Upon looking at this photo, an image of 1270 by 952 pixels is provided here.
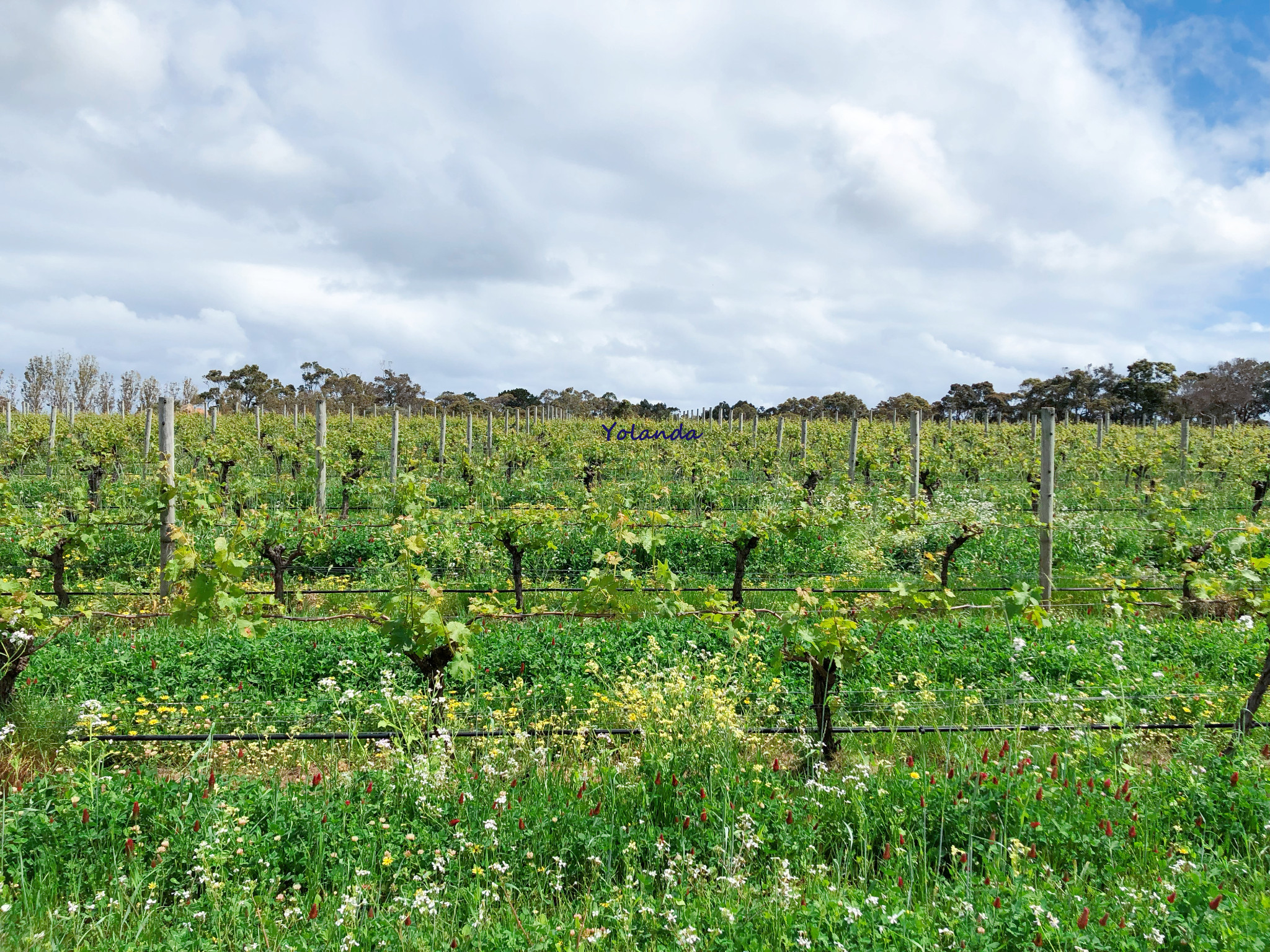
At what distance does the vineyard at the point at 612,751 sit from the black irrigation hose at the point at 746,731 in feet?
0.18

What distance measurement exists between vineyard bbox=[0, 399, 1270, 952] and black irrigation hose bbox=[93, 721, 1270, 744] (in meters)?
0.06

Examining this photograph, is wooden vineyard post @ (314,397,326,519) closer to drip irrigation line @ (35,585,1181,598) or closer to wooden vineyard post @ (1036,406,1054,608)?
drip irrigation line @ (35,585,1181,598)

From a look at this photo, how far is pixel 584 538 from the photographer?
36.5 ft

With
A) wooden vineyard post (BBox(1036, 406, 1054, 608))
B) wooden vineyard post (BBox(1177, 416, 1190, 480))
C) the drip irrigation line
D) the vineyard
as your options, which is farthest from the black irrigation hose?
wooden vineyard post (BBox(1177, 416, 1190, 480))

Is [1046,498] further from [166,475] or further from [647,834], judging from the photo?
[166,475]

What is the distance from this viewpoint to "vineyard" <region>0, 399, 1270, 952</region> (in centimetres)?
284

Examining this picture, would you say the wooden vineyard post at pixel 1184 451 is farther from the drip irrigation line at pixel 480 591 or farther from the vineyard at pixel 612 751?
the drip irrigation line at pixel 480 591

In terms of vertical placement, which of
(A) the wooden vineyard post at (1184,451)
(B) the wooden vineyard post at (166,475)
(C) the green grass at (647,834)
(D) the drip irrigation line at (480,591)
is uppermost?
(A) the wooden vineyard post at (1184,451)

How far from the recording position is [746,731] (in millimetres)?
4582

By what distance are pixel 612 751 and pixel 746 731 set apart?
3.05 feet

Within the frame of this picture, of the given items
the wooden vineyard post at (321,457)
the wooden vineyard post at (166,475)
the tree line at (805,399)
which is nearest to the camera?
the wooden vineyard post at (166,475)

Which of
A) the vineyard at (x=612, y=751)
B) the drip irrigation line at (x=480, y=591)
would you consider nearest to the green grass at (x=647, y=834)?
the vineyard at (x=612, y=751)

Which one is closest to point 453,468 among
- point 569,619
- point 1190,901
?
point 569,619

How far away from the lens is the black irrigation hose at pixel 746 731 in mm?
Answer: 4234
